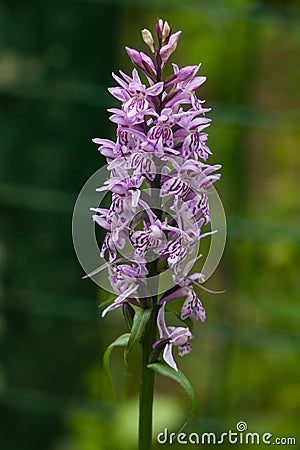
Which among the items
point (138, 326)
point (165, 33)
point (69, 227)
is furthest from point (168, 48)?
point (69, 227)

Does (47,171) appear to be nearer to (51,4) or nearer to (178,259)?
(51,4)

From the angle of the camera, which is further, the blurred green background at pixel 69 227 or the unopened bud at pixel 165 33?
the blurred green background at pixel 69 227

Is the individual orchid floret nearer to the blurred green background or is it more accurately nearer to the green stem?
the green stem

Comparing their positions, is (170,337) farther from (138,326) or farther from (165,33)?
(165,33)

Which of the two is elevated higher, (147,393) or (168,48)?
(168,48)

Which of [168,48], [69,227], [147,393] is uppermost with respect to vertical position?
[69,227]

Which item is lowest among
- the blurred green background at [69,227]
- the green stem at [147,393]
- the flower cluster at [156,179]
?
the green stem at [147,393]

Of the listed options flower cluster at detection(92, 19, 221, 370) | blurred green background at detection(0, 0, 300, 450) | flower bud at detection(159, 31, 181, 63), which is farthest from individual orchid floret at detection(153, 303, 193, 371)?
blurred green background at detection(0, 0, 300, 450)

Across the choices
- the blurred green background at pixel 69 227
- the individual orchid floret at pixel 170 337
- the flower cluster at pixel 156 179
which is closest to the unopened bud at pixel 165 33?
the flower cluster at pixel 156 179

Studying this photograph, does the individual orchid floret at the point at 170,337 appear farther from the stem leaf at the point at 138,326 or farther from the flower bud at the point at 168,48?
the flower bud at the point at 168,48
